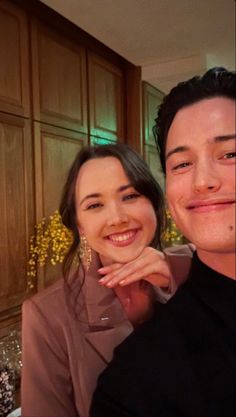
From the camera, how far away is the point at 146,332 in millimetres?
609

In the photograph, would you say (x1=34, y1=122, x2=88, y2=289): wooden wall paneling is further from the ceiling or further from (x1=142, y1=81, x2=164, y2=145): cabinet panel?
(x1=142, y1=81, x2=164, y2=145): cabinet panel

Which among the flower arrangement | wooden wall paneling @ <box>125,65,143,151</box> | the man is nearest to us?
the man

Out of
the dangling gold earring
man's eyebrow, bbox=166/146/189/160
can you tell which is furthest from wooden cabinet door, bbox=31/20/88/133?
man's eyebrow, bbox=166/146/189/160

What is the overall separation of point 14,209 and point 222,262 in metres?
1.33

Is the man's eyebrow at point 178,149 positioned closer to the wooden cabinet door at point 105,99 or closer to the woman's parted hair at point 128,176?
the woman's parted hair at point 128,176

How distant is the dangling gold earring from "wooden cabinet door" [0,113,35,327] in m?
0.72

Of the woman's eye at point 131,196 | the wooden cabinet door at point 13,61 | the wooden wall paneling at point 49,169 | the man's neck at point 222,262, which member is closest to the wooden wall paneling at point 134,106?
the wooden wall paneling at point 49,169

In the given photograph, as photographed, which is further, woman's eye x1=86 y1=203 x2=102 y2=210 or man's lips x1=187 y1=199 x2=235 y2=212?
woman's eye x1=86 y1=203 x2=102 y2=210

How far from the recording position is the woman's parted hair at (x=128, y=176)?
35.5 inches

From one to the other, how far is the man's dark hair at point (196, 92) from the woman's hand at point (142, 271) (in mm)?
243

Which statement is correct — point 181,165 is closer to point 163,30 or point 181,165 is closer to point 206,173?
point 206,173

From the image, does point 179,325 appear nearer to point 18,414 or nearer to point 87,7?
point 18,414

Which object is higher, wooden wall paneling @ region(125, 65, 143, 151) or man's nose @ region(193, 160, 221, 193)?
wooden wall paneling @ region(125, 65, 143, 151)

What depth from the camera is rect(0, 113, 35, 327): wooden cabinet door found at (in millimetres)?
1700
